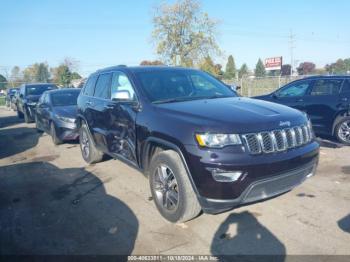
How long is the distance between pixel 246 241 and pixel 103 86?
11.9 feet

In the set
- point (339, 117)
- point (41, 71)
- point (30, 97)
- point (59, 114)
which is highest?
point (41, 71)

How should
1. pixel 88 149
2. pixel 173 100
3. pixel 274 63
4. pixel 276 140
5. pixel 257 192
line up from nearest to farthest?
1. pixel 257 192
2. pixel 276 140
3. pixel 173 100
4. pixel 88 149
5. pixel 274 63

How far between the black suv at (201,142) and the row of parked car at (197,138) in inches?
0.4

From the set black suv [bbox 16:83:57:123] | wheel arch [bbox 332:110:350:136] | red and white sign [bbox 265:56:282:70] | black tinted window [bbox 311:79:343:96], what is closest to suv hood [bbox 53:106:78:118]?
black suv [bbox 16:83:57:123]

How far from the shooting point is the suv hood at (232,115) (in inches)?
130

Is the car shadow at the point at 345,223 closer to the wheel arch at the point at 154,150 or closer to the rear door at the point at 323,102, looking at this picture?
the wheel arch at the point at 154,150

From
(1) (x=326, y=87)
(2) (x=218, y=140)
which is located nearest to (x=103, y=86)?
(2) (x=218, y=140)

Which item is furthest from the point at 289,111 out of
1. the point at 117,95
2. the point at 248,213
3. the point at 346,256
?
the point at 117,95

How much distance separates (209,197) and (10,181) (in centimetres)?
421

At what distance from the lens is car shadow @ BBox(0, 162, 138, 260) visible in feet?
11.2

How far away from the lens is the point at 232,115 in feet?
11.6

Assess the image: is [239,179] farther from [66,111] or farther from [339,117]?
[66,111]

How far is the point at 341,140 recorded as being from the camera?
24.5 feet

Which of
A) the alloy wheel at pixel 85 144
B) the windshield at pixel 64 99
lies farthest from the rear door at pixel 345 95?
the windshield at pixel 64 99
